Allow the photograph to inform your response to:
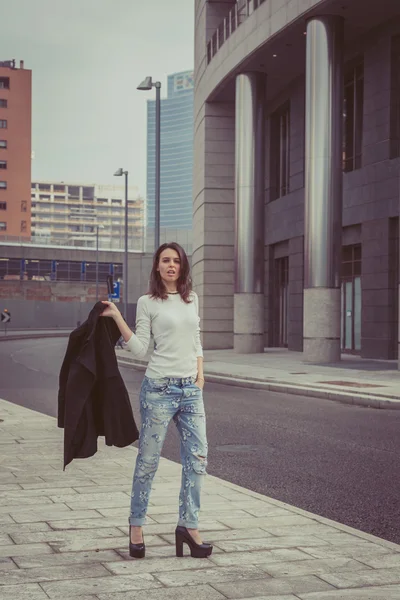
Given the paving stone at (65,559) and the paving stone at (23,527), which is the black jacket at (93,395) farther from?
the paving stone at (23,527)

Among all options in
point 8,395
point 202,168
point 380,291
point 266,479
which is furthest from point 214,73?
point 266,479

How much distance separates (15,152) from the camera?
382 feet

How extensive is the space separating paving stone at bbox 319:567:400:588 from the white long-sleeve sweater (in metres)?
1.39

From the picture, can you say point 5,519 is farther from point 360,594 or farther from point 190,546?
point 360,594

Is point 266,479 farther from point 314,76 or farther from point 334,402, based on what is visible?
point 314,76

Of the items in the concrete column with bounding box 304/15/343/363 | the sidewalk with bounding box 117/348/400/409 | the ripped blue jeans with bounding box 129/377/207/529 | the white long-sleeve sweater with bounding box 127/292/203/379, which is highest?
the concrete column with bounding box 304/15/343/363

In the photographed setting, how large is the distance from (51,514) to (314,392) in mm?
12376

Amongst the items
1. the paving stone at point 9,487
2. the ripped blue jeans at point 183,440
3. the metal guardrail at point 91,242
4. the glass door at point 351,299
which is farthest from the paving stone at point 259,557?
the metal guardrail at point 91,242

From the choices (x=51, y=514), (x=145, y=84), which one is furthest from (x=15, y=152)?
(x=51, y=514)

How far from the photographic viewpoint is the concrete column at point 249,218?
121 feet

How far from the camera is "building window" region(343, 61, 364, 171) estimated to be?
33969 mm

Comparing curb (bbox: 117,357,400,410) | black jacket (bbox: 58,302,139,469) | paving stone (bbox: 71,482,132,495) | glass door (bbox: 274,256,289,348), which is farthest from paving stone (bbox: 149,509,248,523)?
glass door (bbox: 274,256,289,348)

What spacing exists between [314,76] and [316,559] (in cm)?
2611

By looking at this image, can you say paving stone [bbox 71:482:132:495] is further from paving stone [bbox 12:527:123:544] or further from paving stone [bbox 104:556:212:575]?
paving stone [bbox 104:556:212:575]
